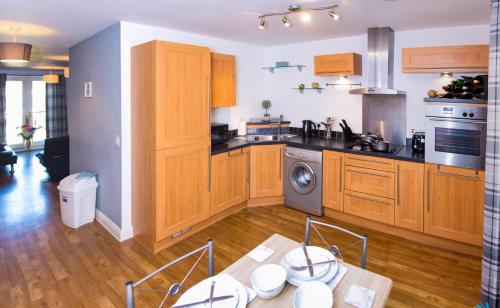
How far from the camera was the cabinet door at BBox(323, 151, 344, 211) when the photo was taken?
378cm

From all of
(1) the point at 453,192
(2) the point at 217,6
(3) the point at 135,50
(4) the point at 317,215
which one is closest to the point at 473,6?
(1) the point at 453,192

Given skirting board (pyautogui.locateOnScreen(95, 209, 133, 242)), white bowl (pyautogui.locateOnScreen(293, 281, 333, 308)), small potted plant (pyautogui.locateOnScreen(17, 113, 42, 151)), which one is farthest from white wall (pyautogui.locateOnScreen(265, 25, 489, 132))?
small potted plant (pyautogui.locateOnScreen(17, 113, 42, 151))

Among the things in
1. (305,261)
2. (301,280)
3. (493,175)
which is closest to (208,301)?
(301,280)

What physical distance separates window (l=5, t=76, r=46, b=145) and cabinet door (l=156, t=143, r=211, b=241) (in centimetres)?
794

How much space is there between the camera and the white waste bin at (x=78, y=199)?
147 inches

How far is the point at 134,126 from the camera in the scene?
333 centimetres

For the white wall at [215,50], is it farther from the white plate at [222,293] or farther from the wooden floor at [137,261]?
the white plate at [222,293]

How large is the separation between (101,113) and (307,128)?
2.74 metres

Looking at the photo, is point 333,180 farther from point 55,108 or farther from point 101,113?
point 55,108

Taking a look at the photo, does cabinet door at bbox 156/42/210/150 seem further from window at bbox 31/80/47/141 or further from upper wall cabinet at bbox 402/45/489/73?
window at bbox 31/80/47/141

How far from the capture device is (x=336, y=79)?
4.45m

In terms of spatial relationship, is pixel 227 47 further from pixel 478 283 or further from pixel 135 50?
pixel 478 283

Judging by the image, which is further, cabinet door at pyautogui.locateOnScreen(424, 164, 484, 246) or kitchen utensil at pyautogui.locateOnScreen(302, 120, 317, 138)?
kitchen utensil at pyautogui.locateOnScreen(302, 120, 317, 138)

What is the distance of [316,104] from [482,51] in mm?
2056
